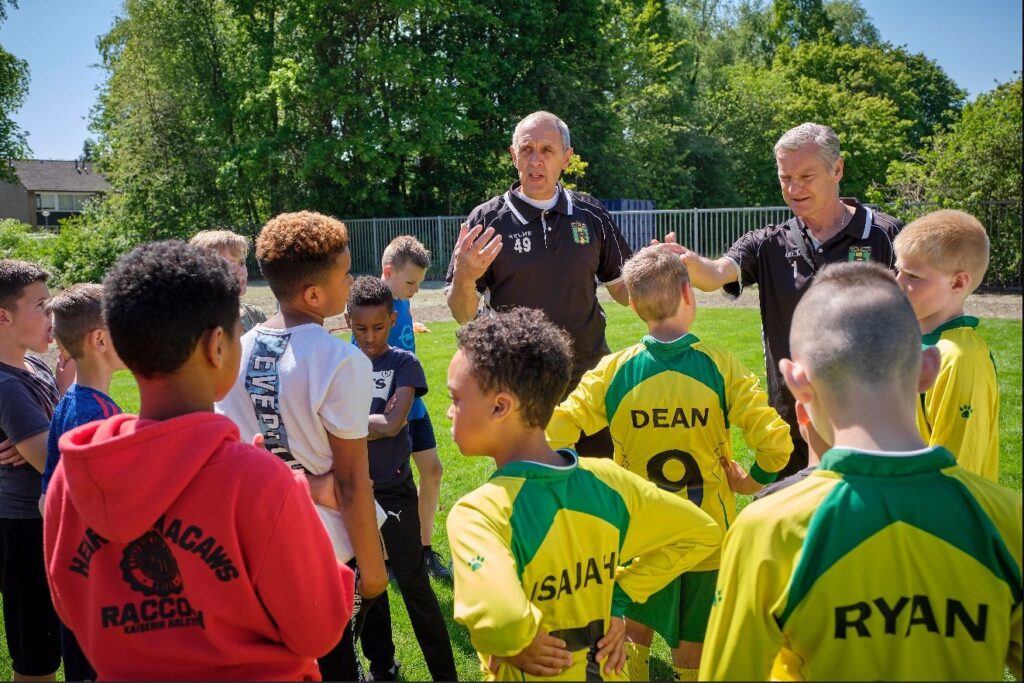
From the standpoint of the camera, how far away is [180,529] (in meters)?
1.85

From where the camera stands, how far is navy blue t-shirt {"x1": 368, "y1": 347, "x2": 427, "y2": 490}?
14.2ft

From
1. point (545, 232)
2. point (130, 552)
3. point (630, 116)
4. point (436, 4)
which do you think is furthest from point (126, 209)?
point (130, 552)

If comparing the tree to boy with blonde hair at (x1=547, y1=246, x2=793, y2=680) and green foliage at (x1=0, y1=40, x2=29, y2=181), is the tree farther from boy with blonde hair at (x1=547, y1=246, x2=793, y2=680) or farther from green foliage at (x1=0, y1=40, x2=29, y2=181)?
boy with blonde hair at (x1=547, y1=246, x2=793, y2=680)

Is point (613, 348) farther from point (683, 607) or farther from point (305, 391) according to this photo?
point (305, 391)

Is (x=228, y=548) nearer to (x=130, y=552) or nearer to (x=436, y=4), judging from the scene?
(x=130, y=552)

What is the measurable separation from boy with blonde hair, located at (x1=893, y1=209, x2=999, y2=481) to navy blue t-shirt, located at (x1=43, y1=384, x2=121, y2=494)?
10.5ft

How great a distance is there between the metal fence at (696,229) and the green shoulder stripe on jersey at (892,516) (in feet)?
42.5

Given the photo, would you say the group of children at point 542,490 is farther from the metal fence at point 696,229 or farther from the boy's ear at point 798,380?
the metal fence at point 696,229

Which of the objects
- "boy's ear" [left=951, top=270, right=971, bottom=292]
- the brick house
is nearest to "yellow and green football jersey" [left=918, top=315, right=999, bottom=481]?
"boy's ear" [left=951, top=270, right=971, bottom=292]

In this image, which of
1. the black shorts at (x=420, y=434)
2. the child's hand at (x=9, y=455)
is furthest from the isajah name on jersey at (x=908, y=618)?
the black shorts at (x=420, y=434)

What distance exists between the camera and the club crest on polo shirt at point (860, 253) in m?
4.23

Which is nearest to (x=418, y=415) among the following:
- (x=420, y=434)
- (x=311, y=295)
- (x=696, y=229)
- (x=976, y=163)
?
(x=420, y=434)

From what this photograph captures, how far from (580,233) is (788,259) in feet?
3.89

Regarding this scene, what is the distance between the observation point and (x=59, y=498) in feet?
6.71
